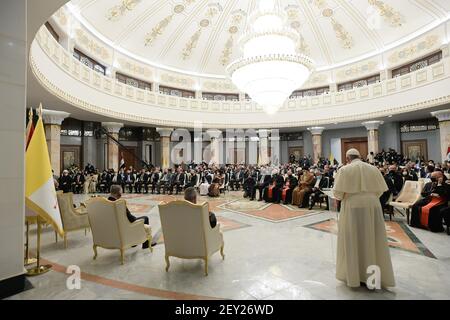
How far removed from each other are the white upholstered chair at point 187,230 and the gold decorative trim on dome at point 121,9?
39.3 ft

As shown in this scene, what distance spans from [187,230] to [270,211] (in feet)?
14.2

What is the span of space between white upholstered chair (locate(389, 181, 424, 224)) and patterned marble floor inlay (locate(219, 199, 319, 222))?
192 cm

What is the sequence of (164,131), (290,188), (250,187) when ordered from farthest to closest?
(164,131)
(250,187)
(290,188)

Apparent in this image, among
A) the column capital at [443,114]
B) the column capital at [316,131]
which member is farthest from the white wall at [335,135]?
the column capital at [443,114]

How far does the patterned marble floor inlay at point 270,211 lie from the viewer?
6.17m

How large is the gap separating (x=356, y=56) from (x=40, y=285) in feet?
56.8

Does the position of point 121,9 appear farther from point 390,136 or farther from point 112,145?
point 390,136

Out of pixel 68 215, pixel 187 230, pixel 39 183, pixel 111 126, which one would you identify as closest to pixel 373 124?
pixel 187 230

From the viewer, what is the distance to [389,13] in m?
11.8

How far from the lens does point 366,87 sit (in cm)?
1323

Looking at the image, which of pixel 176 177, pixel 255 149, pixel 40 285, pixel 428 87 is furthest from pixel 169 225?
pixel 255 149

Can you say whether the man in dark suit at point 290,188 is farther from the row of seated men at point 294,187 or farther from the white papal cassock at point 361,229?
the white papal cassock at point 361,229

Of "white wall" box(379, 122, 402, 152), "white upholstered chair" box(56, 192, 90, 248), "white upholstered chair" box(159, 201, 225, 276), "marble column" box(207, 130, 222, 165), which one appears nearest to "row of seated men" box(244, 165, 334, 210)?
"white upholstered chair" box(159, 201, 225, 276)

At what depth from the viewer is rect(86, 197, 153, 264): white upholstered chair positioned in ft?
11.0
